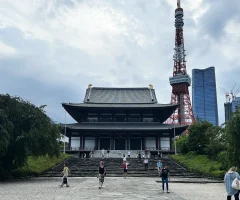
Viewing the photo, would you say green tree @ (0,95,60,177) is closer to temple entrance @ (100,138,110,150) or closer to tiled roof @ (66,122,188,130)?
tiled roof @ (66,122,188,130)

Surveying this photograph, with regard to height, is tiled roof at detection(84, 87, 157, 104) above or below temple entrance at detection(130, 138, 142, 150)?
above

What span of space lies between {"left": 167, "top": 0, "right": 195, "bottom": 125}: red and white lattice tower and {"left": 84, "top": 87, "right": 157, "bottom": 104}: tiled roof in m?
15.4

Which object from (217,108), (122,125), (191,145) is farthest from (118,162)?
(217,108)

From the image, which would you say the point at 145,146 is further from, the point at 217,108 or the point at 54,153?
the point at 217,108

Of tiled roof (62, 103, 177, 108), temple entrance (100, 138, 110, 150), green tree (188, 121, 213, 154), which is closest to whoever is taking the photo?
green tree (188, 121, 213, 154)

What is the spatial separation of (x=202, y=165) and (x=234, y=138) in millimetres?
8658

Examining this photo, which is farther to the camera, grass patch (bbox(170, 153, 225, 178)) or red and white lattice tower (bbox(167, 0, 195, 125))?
red and white lattice tower (bbox(167, 0, 195, 125))

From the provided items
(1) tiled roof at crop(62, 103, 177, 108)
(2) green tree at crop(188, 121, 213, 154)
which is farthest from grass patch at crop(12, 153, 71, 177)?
(2) green tree at crop(188, 121, 213, 154)

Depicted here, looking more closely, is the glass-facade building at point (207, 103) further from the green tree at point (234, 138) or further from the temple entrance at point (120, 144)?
the green tree at point (234, 138)

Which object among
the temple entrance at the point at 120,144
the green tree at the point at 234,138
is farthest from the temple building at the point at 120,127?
the green tree at the point at 234,138

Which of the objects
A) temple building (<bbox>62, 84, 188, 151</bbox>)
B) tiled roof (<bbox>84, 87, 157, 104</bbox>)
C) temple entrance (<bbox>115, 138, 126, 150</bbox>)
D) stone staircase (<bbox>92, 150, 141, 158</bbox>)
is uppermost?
tiled roof (<bbox>84, 87, 157, 104</bbox>)

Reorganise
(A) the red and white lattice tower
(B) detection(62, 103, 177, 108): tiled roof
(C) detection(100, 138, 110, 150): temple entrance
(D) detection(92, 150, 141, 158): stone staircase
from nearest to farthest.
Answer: (D) detection(92, 150, 141, 158): stone staircase → (B) detection(62, 103, 177, 108): tiled roof → (C) detection(100, 138, 110, 150): temple entrance → (A) the red and white lattice tower

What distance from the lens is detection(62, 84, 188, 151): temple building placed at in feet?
150

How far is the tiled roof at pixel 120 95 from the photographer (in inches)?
2084
